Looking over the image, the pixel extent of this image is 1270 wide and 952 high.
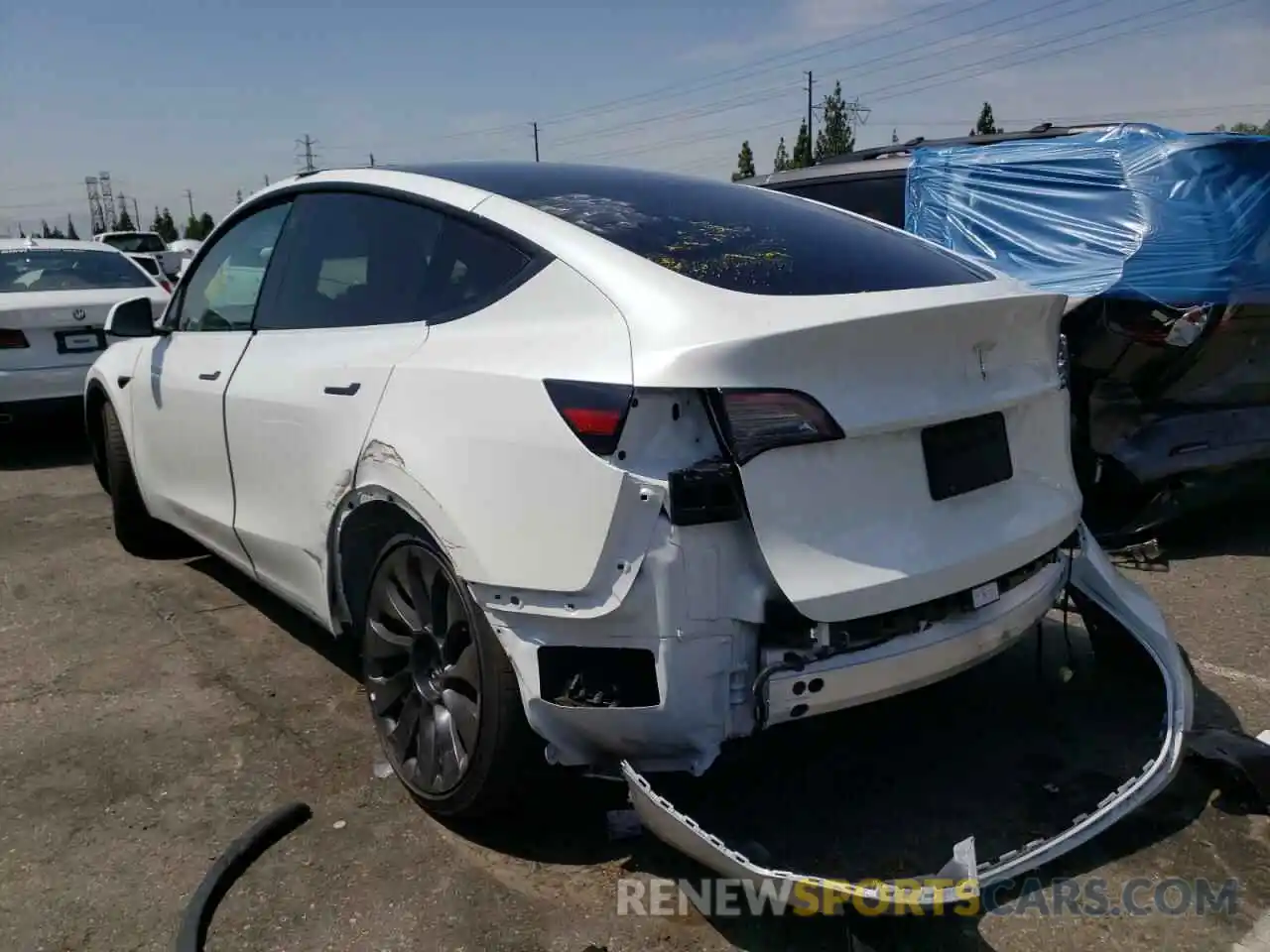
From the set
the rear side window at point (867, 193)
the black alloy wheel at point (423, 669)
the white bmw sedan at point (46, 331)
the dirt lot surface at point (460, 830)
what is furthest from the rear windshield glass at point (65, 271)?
the black alloy wheel at point (423, 669)

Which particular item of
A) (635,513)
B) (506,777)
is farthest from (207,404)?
(635,513)

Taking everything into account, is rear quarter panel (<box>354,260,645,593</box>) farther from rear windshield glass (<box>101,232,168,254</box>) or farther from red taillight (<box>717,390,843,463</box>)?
rear windshield glass (<box>101,232,168,254</box>)

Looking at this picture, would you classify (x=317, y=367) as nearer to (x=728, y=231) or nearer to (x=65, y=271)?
(x=728, y=231)

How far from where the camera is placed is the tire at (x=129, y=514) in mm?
4910

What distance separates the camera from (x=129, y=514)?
5.10 metres

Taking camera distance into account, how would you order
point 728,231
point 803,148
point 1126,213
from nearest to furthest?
point 728,231, point 1126,213, point 803,148

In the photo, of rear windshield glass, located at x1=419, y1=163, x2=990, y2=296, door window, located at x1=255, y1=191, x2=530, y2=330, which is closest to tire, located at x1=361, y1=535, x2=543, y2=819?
door window, located at x1=255, y1=191, x2=530, y2=330

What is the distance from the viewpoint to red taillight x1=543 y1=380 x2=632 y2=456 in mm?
2178

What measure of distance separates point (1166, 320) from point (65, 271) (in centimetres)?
778

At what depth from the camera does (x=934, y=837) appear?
2.65 metres

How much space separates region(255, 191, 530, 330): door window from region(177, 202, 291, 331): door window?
0.16 m

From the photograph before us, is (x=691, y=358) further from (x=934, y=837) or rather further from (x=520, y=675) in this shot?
(x=934, y=837)

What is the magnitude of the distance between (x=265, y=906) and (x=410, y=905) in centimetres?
35

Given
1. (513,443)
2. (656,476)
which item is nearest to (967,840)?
(656,476)
